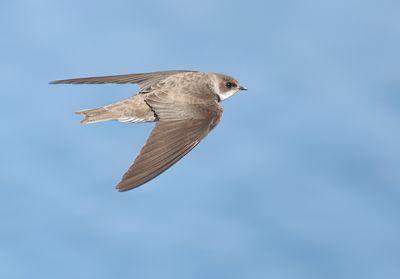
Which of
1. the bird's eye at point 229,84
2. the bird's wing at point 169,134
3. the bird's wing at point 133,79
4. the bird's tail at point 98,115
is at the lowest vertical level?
the bird's wing at point 169,134

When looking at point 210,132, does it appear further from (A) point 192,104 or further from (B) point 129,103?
(B) point 129,103

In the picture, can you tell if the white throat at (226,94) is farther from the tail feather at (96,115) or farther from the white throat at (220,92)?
the tail feather at (96,115)

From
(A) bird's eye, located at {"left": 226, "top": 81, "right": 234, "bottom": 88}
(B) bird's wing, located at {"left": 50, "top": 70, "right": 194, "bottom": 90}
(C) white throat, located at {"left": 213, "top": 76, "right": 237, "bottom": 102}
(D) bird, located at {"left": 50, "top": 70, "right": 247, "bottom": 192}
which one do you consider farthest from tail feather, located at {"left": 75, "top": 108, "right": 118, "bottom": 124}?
(A) bird's eye, located at {"left": 226, "top": 81, "right": 234, "bottom": 88}

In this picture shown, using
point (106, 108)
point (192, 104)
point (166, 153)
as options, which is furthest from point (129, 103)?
point (166, 153)

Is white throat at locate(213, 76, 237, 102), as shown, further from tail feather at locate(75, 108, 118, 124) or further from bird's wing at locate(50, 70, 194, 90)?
tail feather at locate(75, 108, 118, 124)

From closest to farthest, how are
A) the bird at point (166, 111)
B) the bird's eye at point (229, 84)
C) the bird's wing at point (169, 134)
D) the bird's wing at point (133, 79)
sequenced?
the bird's wing at point (169, 134) < the bird at point (166, 111) < the bird's wing at point (133, 79) < the bird's eye at point (229, 84)

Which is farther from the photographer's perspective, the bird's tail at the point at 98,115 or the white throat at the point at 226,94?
the white throat at the point at 226,94

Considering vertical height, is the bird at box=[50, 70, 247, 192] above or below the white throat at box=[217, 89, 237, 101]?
below

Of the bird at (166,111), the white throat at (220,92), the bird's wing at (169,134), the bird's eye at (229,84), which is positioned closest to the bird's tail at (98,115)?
the bird at (166,111)
